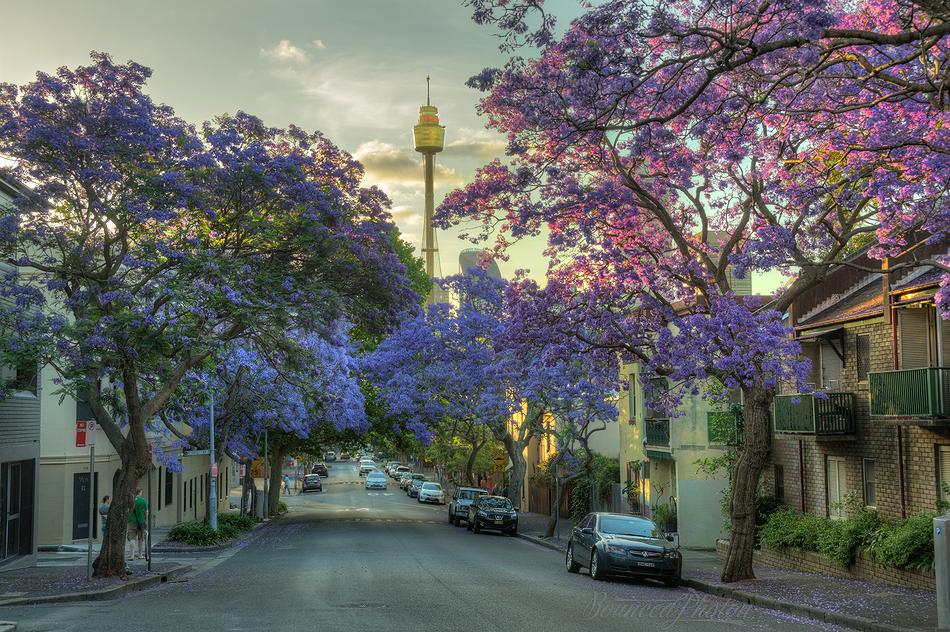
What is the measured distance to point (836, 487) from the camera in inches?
969

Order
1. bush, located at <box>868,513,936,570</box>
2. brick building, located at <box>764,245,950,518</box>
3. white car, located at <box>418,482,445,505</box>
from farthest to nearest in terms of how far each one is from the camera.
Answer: white car, located at <box>418,482,445,505</box> < brick building, located at <box>764,245,950,518</box> < bush, located at <box>868,513,936,570</box>

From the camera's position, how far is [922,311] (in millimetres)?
21125

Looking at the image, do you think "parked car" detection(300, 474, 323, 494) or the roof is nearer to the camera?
the roof

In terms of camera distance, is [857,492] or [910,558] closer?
[910,558]

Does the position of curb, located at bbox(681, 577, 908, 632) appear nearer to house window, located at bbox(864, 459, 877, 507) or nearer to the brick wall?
the brick wall

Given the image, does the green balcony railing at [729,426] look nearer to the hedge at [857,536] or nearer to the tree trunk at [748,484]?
the hedge at [857,536]

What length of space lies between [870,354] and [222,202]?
14595mm

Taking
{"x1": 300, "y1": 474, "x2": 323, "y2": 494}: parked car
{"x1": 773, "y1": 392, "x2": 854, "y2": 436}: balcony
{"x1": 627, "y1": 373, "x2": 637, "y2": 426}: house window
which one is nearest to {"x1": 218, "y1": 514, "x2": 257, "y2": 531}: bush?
{"x1": 627, "y1": 373, "x2": 637, "y2": 426}: house window

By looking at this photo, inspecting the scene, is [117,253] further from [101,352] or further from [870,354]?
[870,354]

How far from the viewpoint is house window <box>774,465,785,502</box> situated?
2759 centimetres

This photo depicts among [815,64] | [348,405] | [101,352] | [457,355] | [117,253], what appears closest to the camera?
[815,64]

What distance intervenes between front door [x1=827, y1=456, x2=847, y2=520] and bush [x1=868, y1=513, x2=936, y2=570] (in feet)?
12.5

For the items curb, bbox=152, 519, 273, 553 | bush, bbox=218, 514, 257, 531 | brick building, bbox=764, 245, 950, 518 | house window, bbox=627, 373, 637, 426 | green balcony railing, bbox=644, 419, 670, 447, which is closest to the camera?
brick building, bbox=764, 245, 950, 518

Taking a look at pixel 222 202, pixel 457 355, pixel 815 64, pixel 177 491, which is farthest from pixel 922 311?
pixel 177 491
